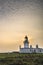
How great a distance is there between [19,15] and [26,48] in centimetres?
2642

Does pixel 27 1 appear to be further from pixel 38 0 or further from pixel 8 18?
pixel 8 18

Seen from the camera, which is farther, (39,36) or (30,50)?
(30,50)

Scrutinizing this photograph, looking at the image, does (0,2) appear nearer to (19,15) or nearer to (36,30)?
(19,15)

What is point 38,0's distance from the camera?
1611 centimetres

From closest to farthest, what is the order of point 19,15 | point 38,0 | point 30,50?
point 38,0, point 19,15, point 30,50

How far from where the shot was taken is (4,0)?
16.6 m

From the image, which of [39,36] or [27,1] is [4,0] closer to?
[27,1]

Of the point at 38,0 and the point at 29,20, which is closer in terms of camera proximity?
the point at 38,0

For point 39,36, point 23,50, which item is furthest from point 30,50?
point 39,36

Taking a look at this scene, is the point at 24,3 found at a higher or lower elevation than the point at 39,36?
higher

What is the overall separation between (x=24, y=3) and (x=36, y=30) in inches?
99.3

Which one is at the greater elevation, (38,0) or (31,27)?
(38,0)

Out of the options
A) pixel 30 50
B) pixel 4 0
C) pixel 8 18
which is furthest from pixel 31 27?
pixel 30 50

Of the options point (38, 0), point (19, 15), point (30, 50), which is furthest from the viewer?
point (30, 50)
